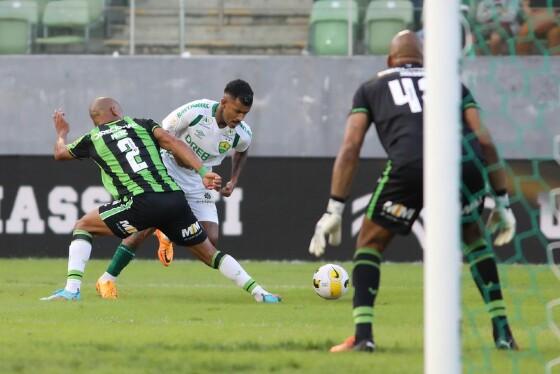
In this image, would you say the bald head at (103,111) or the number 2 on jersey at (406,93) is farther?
the bald head at (103,111)

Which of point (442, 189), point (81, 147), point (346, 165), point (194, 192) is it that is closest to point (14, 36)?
point (194, 192)

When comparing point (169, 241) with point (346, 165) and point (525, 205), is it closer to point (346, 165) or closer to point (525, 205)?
point (525, 205)

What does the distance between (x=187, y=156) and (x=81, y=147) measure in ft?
3.58

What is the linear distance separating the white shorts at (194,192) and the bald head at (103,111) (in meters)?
1.25

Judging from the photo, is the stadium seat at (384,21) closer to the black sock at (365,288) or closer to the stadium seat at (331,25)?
the stadium seat at (331,25)

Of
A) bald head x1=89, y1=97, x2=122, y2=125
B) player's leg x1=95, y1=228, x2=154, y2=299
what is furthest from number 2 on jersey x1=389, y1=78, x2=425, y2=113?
player's leg x1=95, y1=228, x2=154, y2=299

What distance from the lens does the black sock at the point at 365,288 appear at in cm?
657

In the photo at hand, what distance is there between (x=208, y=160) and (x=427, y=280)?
5.91 meters

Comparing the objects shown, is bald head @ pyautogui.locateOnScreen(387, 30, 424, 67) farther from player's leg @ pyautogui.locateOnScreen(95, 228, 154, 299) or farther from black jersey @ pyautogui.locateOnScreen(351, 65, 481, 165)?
player's leg @ pyautogui.locateOnScreen(95, 228, 154, 299)

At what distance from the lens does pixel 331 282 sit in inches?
400

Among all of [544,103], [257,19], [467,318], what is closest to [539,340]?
[467,318]

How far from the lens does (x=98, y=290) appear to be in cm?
1031

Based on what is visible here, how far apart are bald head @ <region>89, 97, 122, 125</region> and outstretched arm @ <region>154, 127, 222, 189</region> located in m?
0.52

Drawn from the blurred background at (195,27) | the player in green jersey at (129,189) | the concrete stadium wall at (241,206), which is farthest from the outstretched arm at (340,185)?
the blurred background at (195,27)
